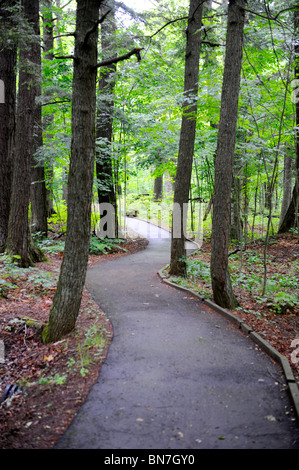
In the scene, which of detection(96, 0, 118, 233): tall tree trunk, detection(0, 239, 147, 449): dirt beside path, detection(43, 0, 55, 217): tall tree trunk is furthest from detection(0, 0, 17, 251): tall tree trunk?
detection(96, 0, 118, 233): tall tree trunk

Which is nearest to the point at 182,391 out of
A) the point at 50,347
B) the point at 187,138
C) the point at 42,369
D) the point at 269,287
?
the point at 42,369

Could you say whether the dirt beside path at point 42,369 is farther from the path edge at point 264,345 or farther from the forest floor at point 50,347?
the path edge at point 264,345

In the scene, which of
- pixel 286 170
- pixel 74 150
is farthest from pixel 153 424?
pixel 286 170

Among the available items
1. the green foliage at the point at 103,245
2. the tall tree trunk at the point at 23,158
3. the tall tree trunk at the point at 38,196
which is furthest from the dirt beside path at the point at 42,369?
the tall tree trunk at the point at 38,196

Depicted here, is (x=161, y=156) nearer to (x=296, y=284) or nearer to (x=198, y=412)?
(x=296, y=284)

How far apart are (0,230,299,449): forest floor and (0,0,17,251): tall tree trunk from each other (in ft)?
5.99

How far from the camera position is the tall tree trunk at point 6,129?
28.5ft

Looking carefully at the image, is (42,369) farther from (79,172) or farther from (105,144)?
(105,144)

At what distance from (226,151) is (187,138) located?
2449 mm

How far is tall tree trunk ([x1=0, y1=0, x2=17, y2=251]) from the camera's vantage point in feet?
28.5

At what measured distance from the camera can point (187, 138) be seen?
8.80 m

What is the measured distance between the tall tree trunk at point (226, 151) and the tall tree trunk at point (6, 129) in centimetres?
570
